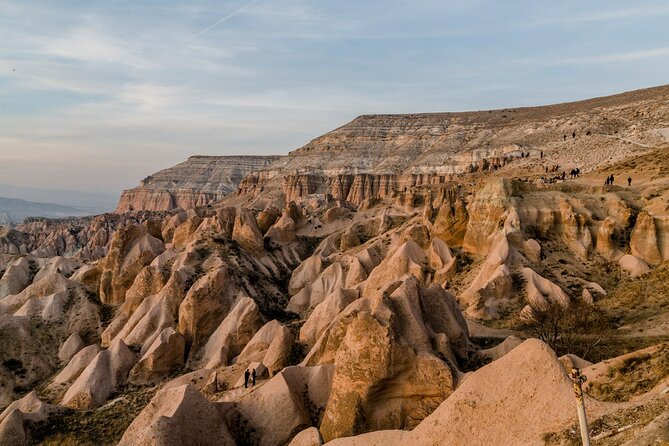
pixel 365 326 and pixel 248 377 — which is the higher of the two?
pixel 365 326

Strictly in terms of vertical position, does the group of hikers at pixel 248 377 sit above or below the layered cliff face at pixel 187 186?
below

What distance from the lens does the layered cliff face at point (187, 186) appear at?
566ft

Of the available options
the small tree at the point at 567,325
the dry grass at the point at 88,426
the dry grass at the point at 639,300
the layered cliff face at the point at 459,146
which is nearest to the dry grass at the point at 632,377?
the small tree at the point at 567,325

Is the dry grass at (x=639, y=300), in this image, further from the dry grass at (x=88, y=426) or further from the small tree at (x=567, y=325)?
the dry grass at (x=88, y=426)

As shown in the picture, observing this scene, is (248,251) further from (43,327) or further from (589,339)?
(589,339)

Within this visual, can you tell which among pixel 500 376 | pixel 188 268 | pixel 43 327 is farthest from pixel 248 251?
pixel 500 376

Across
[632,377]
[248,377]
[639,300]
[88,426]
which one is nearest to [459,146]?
[639,300]

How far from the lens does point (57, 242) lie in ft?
335

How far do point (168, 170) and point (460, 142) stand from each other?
128 metres

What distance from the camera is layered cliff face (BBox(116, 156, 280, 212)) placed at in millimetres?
172500

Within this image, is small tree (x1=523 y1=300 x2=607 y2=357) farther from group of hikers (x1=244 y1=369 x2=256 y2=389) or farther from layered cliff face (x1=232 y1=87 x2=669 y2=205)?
layered cliff face (x1=232 y1=87 x2=669 y2=205)

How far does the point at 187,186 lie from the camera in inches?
7092

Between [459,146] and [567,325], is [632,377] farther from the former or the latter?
[459,146]

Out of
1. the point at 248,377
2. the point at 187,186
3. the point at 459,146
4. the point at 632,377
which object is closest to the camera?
the point at 632,377
